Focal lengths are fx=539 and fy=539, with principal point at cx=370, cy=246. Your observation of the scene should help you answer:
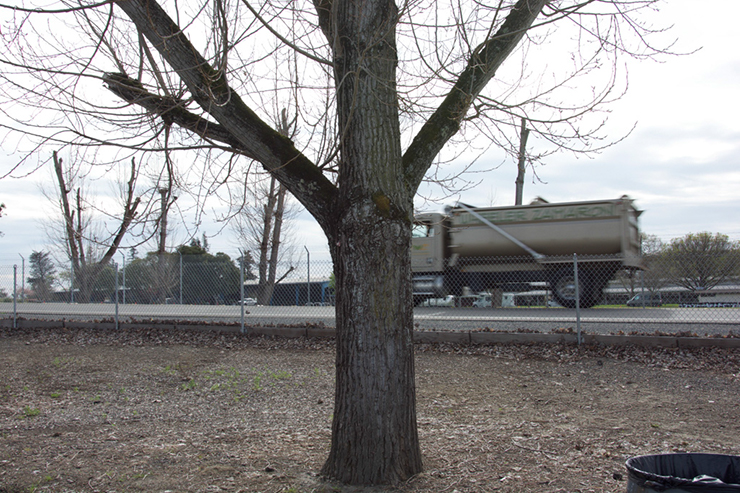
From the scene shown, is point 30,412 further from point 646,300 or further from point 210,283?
point 646,300

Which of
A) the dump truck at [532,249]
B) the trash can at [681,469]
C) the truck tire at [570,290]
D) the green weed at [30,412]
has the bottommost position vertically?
the green weed at [30,412]

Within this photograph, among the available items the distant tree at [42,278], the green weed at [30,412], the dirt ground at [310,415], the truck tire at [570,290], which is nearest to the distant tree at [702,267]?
the truck tire at [570,290]

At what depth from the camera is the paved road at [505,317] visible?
9156 mm

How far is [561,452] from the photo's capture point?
157 inches

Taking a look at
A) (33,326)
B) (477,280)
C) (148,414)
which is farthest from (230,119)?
(477,280)

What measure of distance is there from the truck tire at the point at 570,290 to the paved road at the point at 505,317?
0.61 meters

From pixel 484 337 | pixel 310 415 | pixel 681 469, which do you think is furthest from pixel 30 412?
pixel 484 337

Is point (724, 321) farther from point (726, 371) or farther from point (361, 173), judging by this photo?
point (361, 173)

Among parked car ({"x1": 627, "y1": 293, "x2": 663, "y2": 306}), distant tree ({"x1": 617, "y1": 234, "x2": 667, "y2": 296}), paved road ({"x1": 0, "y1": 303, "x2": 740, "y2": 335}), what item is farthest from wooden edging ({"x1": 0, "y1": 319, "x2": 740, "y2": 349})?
parked car ({"x1": 627, "y1": 293, "x2": 663, "y2": 306})

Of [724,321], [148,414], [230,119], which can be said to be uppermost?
[230,119]

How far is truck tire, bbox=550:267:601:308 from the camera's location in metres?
13.1

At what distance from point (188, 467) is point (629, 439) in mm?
3365

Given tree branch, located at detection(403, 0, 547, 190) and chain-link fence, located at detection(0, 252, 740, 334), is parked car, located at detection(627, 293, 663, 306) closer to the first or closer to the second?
chain-link fence, located at detection(0, 252, 740, 334)

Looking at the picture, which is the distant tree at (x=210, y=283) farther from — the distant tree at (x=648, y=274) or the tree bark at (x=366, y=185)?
the tree bark at (x=366, y=185)
